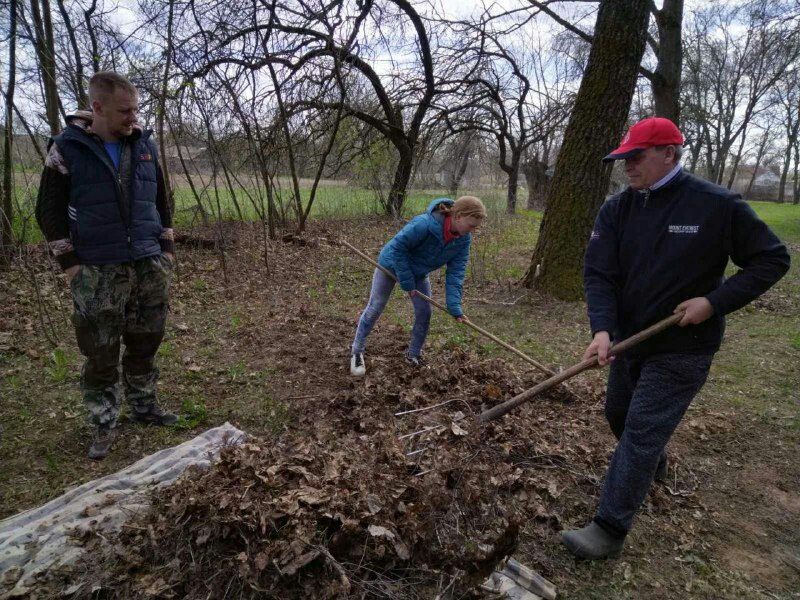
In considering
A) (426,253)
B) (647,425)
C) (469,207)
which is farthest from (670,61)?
(647,425)

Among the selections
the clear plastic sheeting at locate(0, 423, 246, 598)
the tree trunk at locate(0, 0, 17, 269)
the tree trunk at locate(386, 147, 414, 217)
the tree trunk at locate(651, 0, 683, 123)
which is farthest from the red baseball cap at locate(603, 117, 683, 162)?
the tree trunk at locate(386, 147, 414, 217)

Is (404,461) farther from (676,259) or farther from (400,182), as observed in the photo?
(400,182)

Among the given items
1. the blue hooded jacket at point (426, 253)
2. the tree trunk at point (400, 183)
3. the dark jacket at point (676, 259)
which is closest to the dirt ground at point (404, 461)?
the blue hooded jacket at point (426, 253)

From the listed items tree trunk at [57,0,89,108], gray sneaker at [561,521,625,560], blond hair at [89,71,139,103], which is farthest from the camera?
tree trunk at [57,0,89,108]

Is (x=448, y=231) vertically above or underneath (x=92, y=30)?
underneath

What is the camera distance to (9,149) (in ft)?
20.7

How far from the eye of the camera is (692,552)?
2.55 m

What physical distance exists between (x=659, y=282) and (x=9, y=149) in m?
7.54

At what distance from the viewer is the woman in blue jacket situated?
4012mm

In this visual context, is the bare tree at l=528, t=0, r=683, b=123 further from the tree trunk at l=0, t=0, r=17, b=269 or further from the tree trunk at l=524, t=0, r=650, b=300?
the tree trunk at l=0, t=0, r=17, b=269

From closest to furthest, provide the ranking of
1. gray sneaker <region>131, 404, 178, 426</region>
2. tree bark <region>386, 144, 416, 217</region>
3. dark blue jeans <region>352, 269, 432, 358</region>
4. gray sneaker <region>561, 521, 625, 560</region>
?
gray sneaker <region>561, 521, 625, 560</region> → gray sneaker <region>131, 404, 178, 426</region> → dark blue jeans <region>352, 269, 432, 358</region> → tree bark <region>386, 144, 416, 217</region>

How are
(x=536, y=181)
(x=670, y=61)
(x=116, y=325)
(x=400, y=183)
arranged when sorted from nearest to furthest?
1. (x=116, y=325)
2. (x=670, y=61)
3. (x=400, y=183)
4. (x=536, y=181)

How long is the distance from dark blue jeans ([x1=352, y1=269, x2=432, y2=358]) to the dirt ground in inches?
11.3

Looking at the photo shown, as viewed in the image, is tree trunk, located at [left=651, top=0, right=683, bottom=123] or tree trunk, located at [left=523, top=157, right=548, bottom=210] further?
tree trunk, located at [left=523, top=157, right=548, bottom=210]
